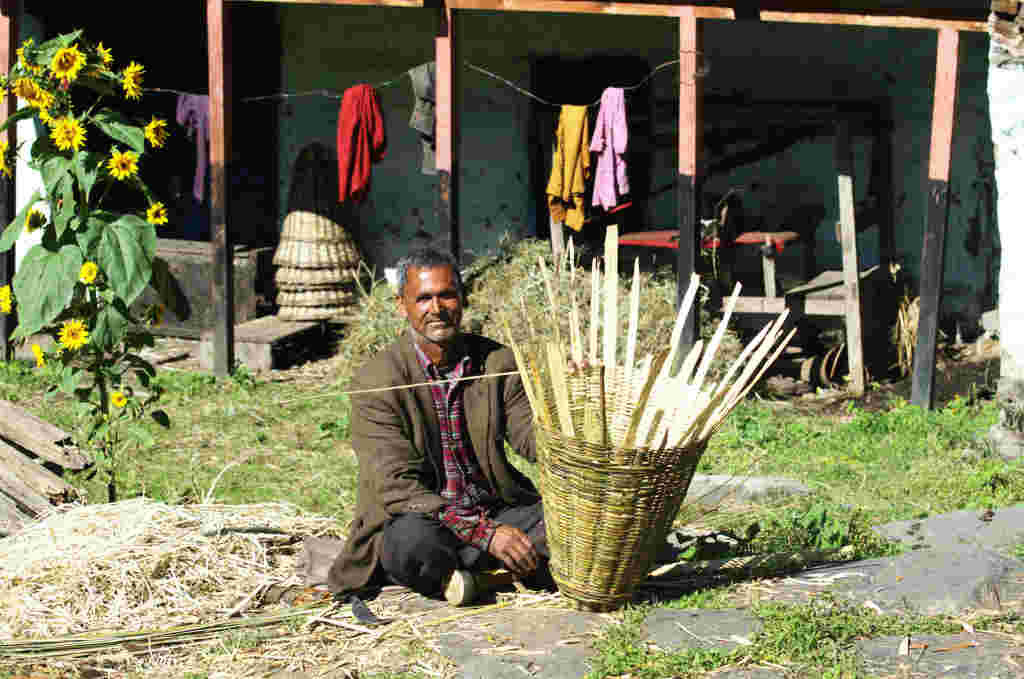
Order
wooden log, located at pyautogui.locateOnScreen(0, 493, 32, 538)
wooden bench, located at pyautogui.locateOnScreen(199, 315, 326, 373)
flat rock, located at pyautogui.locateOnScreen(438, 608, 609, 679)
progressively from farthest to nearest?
wooden bench, located at pyautogui.locateOnScreen(199, 315, 326, 373)
wooden log, located at pyautogui.locateOnScreen(0, 493, 32, 538)
flat rock, located at pyautogui.locateOnScreen(438, 608, 609, 679)

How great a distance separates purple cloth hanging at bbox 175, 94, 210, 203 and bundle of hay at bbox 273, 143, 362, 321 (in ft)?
2.77

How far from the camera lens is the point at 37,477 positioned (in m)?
5.97

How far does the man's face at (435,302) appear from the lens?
479 cm

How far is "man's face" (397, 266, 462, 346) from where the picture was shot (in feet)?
15.7

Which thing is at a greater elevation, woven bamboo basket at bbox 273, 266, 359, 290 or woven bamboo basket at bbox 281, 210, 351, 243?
woven bamboo basket at bbox 281, 210, 351, 243

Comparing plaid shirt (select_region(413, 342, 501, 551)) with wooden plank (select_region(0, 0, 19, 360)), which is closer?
plaid shirt (select_region(413, 342, 501, 551))

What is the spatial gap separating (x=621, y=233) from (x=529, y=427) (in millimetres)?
6524

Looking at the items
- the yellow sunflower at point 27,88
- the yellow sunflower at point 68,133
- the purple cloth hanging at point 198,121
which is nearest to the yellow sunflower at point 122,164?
the yellow sunflower at point 68,133

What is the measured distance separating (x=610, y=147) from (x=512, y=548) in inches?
215

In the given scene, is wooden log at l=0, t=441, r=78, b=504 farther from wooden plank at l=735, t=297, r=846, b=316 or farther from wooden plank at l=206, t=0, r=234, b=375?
wooden plank at l=735, t=297, r=846, b=316

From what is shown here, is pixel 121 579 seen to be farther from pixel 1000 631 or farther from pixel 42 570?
pixel 1000 631

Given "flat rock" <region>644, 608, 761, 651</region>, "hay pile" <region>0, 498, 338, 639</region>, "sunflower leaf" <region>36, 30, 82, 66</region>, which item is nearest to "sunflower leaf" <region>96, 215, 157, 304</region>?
"sunflower leaf" <region>36, 30, 82, 66</region>

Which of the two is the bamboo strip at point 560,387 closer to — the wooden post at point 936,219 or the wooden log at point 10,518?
the wooden log at point 10,518

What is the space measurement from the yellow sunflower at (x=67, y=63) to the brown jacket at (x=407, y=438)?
5.54 ft
